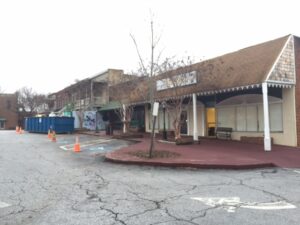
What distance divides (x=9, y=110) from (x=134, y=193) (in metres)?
71.6

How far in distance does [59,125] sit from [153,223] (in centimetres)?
2956

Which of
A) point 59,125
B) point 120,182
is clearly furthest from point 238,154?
point 59,125

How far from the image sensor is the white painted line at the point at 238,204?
668 centimetres

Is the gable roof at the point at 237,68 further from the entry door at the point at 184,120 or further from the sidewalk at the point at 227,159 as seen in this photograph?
the entry door at the point at 184,120

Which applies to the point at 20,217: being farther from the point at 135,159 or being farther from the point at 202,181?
the point at 135,159

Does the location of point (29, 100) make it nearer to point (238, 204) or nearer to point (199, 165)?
point (199, 165)

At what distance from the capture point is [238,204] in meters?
6.94

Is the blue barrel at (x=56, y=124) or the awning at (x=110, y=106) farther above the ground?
A: the awning at (x=110, y=106)

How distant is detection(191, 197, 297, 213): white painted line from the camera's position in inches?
263

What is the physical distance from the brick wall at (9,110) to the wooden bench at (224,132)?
60669 millimetres

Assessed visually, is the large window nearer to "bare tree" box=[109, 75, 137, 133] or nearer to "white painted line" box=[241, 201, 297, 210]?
"bare tree" box=[109, 75, 137, 133]

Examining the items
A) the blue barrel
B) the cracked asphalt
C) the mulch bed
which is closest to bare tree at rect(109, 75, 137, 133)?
the blue barrel

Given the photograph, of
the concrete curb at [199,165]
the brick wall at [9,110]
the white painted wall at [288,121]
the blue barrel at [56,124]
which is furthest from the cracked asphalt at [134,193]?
the brick wall at [9,110]

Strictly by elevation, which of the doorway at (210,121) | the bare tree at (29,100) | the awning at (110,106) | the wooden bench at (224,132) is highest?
the bare tree at (29,100)
